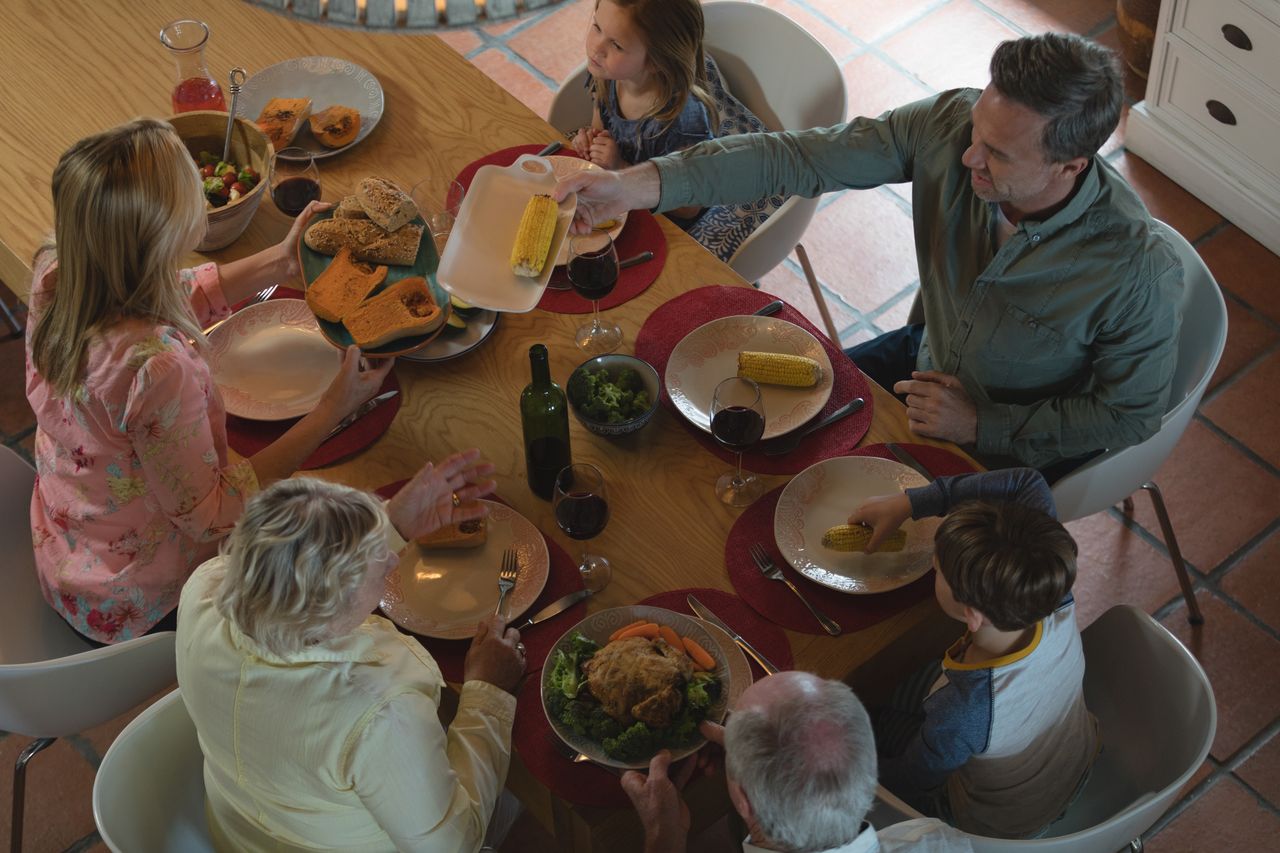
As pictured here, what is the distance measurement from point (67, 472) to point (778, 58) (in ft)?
6.41

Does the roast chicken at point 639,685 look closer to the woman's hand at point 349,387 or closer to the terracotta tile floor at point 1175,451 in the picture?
the woman's hand at point 349,387

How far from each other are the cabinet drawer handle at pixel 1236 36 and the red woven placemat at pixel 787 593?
7.94 ft

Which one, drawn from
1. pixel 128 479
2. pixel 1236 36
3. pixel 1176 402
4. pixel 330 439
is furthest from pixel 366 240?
pixel 1236 36

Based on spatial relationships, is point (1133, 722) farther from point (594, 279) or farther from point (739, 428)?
point (594, 279)

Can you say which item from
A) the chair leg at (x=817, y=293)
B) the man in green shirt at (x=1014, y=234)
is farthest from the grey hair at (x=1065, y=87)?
the chair leg at (x=817, y=293)

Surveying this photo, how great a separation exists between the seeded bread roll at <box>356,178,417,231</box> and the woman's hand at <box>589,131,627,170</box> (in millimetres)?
617

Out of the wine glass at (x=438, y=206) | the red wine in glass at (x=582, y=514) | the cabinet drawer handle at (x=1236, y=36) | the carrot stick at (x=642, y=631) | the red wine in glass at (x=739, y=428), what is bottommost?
the cabinet drawer handle at (x=1236, y=36)

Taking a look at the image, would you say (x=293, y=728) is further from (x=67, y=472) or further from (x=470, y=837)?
(x=67, y=472)

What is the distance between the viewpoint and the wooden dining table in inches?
80.3

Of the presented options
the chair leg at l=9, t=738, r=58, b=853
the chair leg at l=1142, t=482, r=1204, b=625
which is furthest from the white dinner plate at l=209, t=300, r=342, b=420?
the chair leg at l=1142, t=482, r=1204, b=625

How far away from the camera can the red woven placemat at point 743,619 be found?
193 cm

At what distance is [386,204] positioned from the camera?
7.88 ft

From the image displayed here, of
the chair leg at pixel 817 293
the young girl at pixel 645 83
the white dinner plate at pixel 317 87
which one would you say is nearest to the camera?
the young girl at pixel 645 83

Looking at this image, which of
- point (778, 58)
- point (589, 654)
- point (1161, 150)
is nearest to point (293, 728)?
point (589, 654)
